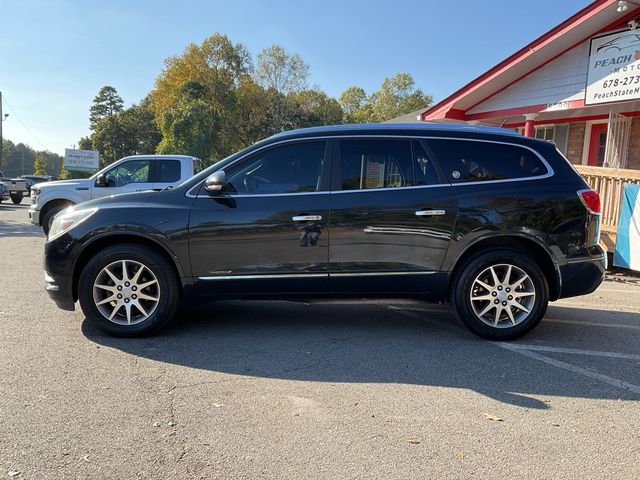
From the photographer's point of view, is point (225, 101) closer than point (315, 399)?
No

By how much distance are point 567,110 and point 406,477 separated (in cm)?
1174

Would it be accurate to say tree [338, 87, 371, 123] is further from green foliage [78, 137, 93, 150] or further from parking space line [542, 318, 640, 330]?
parking space line [542, 318, 640, 330]

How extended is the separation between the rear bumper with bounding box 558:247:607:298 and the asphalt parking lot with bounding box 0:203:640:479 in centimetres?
52

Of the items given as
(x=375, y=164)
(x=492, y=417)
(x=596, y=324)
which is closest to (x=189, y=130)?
(x=375, y=164)

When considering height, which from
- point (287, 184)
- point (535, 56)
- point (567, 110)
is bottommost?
point (287, 184)

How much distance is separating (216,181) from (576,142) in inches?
483

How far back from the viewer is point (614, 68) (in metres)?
10.5

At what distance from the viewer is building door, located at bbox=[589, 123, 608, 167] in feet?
41.5

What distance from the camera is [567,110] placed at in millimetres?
11734

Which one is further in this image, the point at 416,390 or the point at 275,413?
the point at 416,390

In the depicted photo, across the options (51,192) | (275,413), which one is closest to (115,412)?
(275,413)

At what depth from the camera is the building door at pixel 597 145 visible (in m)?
12.7

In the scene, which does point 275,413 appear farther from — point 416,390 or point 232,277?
point 232,277

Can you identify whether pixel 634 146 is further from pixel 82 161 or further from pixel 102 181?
pixel 82 161
